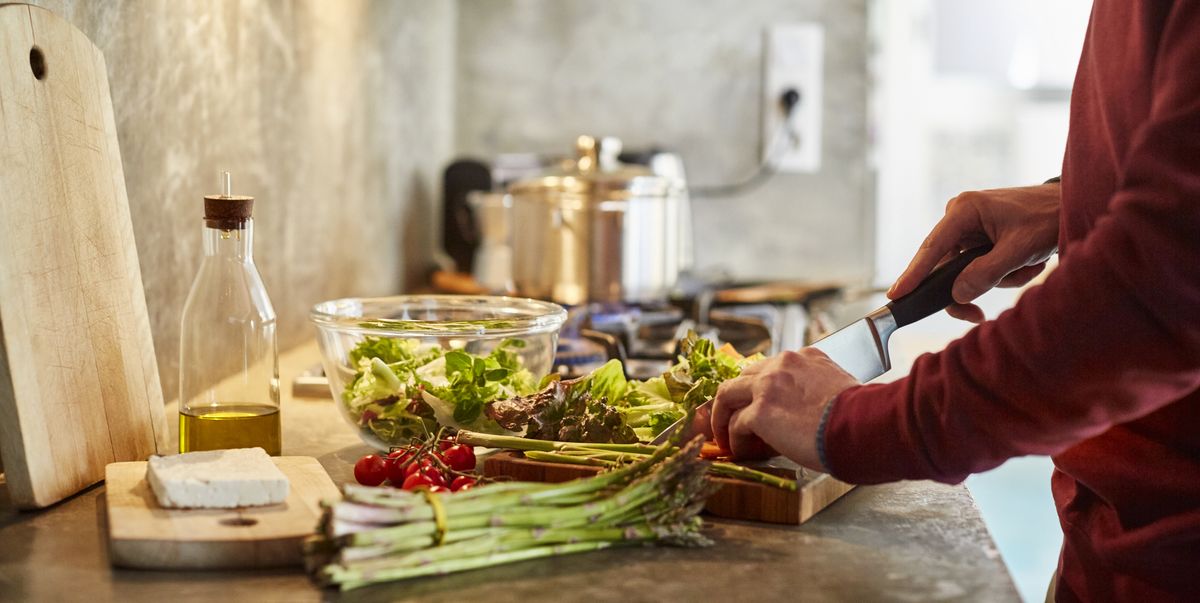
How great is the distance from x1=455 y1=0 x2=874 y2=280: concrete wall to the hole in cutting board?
237cm

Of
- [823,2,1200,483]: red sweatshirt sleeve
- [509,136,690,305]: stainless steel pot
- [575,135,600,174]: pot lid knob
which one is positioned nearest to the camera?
[823,2,1200,483]: red sweatshirt sleeve

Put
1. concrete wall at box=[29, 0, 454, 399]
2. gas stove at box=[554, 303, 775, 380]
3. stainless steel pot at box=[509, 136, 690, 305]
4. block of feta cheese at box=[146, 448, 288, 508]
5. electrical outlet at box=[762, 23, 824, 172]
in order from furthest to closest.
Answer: electrical outlet at box=[762, 23, 824, 172] < stainless steel pot at box=[509, 136, 690, 305] < gas stove at box=[554, 303, 775, 380] < concrete wall at box=[29, 0, 454, 399] < block of feta cheese at box=[146, 448, 288, 508]

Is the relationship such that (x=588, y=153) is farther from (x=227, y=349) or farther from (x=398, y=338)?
(x=227, y=349)

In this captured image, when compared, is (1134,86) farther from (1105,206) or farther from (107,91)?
(107,91)

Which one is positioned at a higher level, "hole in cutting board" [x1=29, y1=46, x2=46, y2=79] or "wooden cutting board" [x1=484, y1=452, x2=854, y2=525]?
"hole in cutting board" [x1=29, y1=46, x2=46, y2=79]

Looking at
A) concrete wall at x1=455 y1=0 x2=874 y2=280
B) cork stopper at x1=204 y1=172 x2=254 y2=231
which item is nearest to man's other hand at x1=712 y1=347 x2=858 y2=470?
cork stopper at x1=204 y1=172 x2=254 y2=231

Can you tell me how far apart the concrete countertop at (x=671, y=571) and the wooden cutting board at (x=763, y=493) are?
1cm

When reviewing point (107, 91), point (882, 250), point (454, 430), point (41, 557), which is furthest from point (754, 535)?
point (882, 250)

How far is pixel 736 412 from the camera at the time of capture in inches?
43.3

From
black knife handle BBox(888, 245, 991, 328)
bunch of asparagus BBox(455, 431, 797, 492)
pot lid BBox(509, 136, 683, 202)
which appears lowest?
bunch of asparagus BBox(455, 431, 797, 492)

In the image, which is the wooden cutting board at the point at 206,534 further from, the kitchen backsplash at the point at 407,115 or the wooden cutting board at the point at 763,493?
the kitchen backsplash at the point at 407,115

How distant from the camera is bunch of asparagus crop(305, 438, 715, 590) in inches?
33.6

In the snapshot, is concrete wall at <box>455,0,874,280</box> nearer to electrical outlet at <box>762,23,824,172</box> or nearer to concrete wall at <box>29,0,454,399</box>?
electrical outlet at <box>762,23,824,172</box>

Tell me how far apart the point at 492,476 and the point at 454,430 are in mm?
134
